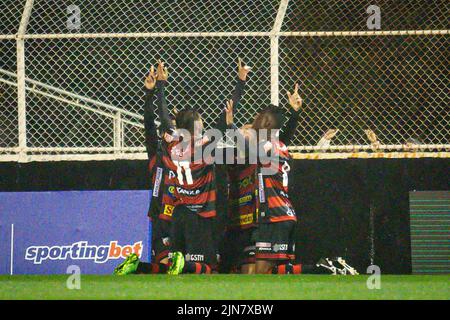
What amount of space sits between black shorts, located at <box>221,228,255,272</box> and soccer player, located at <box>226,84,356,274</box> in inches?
7.6

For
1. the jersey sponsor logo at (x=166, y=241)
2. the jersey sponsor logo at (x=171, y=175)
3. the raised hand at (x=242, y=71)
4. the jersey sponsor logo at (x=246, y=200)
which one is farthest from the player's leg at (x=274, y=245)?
the raised hand at (x=242, y=71)

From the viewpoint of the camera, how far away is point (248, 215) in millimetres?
8969

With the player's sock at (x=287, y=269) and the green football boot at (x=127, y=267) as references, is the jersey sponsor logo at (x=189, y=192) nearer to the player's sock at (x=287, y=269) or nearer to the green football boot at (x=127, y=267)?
the green football boot at (x=127, y=267)

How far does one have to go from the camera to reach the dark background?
919 centimetres

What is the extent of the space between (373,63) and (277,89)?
4.02 feet

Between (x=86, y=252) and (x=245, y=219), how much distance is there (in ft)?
5.38

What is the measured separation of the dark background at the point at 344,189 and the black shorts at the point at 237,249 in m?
0.64

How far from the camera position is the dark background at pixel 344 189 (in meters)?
9.19

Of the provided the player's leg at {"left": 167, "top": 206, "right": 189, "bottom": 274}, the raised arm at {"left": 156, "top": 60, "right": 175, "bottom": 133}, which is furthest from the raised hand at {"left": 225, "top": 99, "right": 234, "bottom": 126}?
the player's leg at {"left": 167, "top": 206, "right": 189, "bottom": 274}

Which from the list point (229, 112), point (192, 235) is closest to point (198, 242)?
point (192, 235)

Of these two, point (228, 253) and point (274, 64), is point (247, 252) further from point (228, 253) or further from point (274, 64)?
point (274, 64)

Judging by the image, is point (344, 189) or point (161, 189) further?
point (344, 189)

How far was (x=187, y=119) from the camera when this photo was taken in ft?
28.6

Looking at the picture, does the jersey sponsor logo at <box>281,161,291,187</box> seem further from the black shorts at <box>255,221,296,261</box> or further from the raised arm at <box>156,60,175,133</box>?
the raised arm at <box>156,60,175,133</box>
